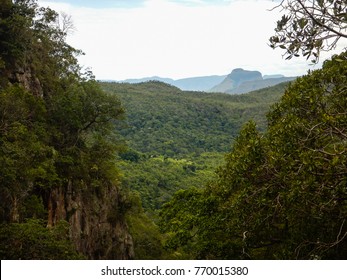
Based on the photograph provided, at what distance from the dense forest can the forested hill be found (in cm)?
5781

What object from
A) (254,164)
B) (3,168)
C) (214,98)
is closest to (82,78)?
(3,168)

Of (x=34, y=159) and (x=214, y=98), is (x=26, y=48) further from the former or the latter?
(x=214, y=98)

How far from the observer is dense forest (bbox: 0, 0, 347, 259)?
7.27 meters

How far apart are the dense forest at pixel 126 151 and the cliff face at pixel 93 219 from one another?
0.21ft

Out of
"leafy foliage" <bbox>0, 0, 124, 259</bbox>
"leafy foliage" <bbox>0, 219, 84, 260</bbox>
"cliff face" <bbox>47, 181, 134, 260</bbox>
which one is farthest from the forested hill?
"leafy foliage" <bbox>0, 219, 84, 260</bbox>

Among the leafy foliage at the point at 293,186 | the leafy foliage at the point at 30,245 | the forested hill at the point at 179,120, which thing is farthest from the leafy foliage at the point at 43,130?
the forested hill at the point at 179,120

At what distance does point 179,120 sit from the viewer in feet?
360

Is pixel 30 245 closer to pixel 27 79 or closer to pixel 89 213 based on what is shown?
pixel 89 213

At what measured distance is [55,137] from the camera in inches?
738

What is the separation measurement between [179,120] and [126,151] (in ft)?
287

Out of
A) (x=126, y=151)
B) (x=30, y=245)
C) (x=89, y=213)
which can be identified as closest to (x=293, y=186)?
(x=30, y=245)

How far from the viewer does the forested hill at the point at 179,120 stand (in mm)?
94750

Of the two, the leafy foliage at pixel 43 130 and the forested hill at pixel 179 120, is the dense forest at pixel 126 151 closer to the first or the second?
the leafy foliage at pixel 43 130

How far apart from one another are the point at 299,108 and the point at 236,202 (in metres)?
2.97
